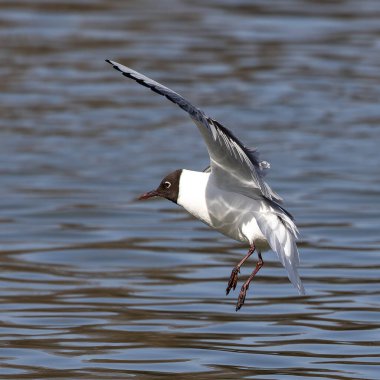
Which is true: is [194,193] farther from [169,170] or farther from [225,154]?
[169,170]

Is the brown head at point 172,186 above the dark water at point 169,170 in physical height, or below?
above

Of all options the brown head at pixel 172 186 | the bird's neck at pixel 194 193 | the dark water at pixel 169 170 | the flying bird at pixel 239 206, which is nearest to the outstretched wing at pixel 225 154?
the flying bird at pixel 239 206

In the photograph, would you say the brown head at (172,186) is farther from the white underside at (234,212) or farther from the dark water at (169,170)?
the dark water at (169,170)

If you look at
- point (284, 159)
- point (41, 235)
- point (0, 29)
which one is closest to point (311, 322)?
point (41, 235)

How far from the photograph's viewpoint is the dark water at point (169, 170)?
10148mm

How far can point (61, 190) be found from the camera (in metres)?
15.9

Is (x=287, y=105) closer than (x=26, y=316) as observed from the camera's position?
No

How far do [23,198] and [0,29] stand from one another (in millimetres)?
8415

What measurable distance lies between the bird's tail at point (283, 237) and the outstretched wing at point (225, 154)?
0.15m

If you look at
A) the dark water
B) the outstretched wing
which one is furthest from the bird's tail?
the dark water

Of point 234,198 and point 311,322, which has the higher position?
point 234,198

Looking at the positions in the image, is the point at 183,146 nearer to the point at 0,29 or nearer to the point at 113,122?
the point at 113,122

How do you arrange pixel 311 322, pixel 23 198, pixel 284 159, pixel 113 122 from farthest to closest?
pixel 113 122 → pixel 284 159 → pixel 23 198 → pixel 311 322

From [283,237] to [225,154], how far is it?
68 cm
